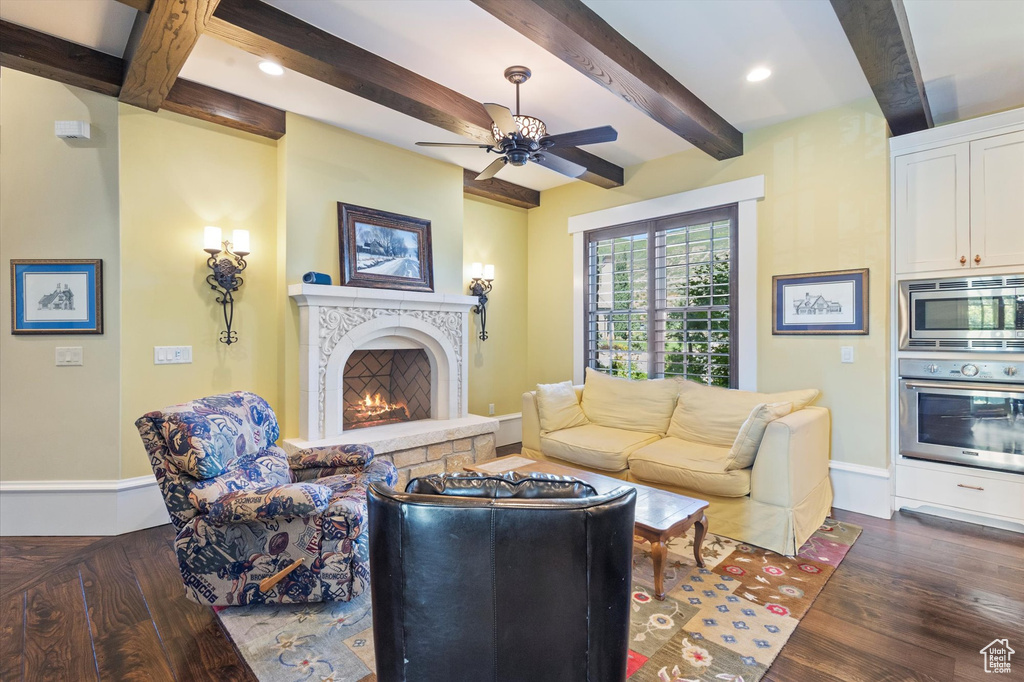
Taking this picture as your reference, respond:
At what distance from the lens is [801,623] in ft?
6.84

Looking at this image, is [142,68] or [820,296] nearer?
[142,68]

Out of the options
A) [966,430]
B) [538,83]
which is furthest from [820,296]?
[538,83]

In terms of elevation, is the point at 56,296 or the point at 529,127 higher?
the point at 529,127

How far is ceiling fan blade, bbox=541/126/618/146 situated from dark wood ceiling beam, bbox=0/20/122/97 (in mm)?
2625

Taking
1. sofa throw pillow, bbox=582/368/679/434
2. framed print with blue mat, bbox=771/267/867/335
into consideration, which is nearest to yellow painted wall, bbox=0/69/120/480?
sofa throw pillow, bbox=582/368/679/434

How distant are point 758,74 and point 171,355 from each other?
14.0ft

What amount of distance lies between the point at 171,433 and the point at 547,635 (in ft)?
5.89

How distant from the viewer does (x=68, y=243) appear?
10.1 feet

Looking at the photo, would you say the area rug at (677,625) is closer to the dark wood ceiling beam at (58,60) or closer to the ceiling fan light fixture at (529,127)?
the ceiling fan light fixture at (529,127)

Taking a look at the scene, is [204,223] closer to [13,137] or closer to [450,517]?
[13,137]

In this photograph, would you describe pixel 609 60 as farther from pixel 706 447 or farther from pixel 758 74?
pixel 706 447

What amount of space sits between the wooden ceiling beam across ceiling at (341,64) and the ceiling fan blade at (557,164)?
68cm

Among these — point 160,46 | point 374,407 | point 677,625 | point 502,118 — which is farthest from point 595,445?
point 160,46

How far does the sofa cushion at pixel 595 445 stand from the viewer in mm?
3432
